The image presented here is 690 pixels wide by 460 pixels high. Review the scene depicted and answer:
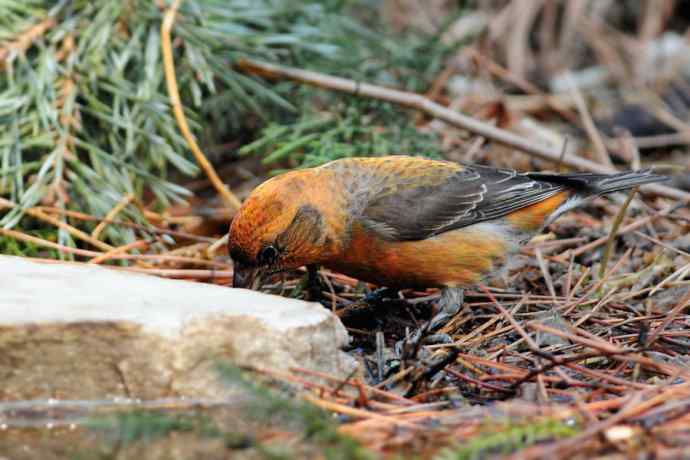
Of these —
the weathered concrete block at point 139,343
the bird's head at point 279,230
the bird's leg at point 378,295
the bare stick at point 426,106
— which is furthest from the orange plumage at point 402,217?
the weathered concrete block at point 139,343

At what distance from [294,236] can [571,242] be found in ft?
6.37

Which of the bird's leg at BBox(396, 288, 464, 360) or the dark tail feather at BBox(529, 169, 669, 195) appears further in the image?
the dark tail feather at BBox(529, 169, 669, 195)

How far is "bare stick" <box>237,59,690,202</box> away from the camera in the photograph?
5.75m

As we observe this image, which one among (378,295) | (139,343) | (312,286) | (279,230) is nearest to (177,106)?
(312,286)

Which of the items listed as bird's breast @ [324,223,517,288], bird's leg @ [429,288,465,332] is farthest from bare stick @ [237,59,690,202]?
bird's leg @ [429,288,465,332]

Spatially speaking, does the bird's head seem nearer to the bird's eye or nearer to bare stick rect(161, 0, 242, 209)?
the bird's eye

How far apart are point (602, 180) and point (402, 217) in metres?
1.30

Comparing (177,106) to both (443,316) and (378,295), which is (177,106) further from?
(443,316)

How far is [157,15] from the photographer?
228 inches

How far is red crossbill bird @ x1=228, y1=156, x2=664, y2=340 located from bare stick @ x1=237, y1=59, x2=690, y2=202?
0.70 metres

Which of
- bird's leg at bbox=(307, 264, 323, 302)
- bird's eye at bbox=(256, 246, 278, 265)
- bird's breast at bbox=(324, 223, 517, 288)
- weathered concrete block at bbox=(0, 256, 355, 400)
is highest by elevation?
weathered concrete block at bbox=(0, 256, 355, 400)

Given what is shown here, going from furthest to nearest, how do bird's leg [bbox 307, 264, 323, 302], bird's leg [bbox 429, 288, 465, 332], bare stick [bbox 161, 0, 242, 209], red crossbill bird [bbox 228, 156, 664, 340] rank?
bare stick [bbox 161, 0, 242, 209], bird's leg [bbox 307, 264, 323, 302], bird's leg [bbox 429, 288, 465, 332], red crossbill bird [bbox 228, 156, 664, 340]

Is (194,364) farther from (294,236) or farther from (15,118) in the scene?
(15,118)

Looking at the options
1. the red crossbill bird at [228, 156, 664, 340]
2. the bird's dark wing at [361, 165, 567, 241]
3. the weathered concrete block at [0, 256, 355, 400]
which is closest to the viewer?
the weathered concrete block at [0, 256, 355, 400]
